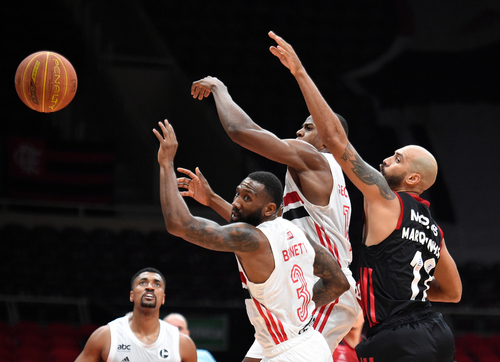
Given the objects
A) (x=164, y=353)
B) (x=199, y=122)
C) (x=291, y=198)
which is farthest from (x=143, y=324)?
Result: (x=199, y=122)

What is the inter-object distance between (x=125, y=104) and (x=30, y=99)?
7663 millimetres

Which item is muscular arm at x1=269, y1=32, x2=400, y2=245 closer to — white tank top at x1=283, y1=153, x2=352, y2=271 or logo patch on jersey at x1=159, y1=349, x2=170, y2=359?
A: white tank top at x1=283, y1=153, x2=352, y2=271

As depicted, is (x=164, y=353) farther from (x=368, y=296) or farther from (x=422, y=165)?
(x=422, y=165)

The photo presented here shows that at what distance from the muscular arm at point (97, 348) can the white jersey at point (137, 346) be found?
0.05 m

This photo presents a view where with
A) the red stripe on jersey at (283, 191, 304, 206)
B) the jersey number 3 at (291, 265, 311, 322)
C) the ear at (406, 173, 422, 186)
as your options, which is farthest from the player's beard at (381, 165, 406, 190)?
the jersey number 3 at (291, 265, 311, 322)

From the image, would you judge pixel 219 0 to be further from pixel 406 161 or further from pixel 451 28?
pixel 406 161

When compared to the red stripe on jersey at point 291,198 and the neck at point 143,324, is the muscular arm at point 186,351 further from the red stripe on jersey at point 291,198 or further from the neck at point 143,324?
the red stripe on jersey at point 291,198

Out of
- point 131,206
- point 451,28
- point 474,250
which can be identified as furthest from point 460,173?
point 131,206

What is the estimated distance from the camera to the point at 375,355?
130 inches

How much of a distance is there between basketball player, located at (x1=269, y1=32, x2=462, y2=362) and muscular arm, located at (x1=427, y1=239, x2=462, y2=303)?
0.27 m

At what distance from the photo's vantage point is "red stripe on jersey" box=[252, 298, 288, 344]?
126 inches

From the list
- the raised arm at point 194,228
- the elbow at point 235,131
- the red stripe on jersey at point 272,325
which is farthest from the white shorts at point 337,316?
the elbow at point 235,131

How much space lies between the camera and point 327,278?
11.5ft

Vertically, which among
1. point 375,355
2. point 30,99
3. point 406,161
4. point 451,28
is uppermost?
point 451,28
